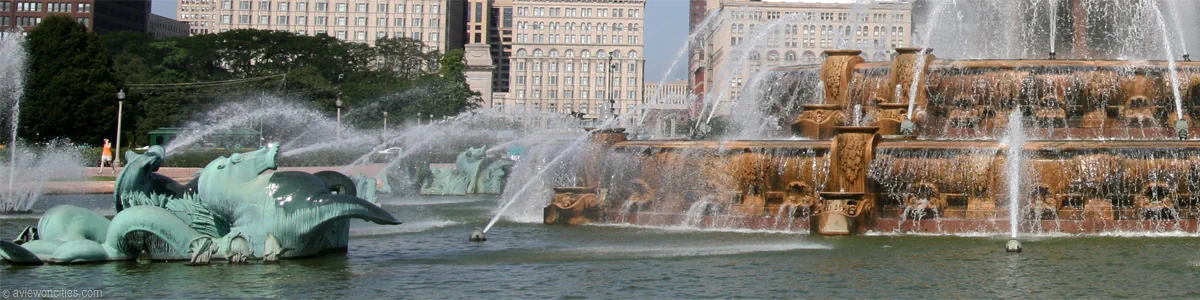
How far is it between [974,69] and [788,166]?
19.5ft

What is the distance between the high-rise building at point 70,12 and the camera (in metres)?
150

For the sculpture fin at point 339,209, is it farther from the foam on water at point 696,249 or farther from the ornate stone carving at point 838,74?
the ornate stone carving at point 838,74

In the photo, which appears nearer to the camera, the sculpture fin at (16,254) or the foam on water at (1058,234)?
the sculpture fin at (16,254)

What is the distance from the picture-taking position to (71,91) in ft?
231

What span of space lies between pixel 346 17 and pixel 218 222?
16729 centimetres

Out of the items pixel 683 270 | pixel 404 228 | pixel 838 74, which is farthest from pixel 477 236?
pixel 838 74

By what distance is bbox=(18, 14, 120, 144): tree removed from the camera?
70.1 meters

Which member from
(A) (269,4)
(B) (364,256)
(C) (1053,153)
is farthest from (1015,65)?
(A) (269,4)

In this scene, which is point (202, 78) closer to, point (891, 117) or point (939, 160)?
point (891, 117)

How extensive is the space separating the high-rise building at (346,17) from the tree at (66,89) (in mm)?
105271

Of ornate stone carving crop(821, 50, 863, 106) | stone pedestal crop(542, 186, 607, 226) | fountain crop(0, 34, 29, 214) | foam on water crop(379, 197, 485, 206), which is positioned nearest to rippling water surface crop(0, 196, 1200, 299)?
stone pedestal crop(542, 186, 607, 226)

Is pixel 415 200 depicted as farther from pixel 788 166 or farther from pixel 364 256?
pixel 364 256

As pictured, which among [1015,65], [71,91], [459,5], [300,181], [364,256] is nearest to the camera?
[300,181]

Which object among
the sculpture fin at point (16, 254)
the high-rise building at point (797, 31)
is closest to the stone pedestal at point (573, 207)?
the sculpture fin at point (16, 254)
